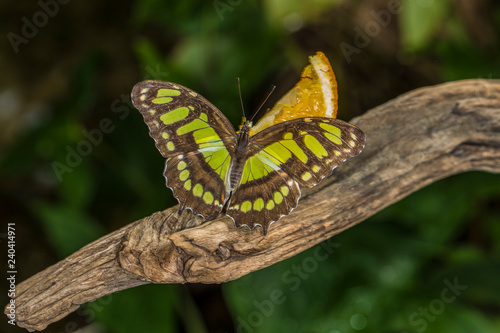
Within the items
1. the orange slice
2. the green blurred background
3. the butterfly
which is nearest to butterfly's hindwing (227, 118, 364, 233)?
the butterfly

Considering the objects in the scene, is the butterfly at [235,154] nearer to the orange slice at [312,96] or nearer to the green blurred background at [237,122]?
the orange slice at [312,96]

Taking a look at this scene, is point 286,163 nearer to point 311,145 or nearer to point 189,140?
point 311,145

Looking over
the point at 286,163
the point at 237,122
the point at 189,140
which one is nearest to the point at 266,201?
the point at 286,163

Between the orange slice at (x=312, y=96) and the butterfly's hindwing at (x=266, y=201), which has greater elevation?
the orange slice at (x=312, y=96)

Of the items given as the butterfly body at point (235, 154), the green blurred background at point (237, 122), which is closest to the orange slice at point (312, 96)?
the butterfly body at point (235, 154)

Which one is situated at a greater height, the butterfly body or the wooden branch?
the butterfly body

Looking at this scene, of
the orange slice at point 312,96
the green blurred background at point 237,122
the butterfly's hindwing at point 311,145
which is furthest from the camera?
the green blurred background at point 237,122

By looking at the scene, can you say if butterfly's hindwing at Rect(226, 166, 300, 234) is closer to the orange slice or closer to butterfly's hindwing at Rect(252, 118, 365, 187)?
butterfly's hindwing at Rect(252, 118, 365, 187)

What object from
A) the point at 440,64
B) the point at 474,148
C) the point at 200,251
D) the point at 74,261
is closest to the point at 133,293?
the point at 74,261
